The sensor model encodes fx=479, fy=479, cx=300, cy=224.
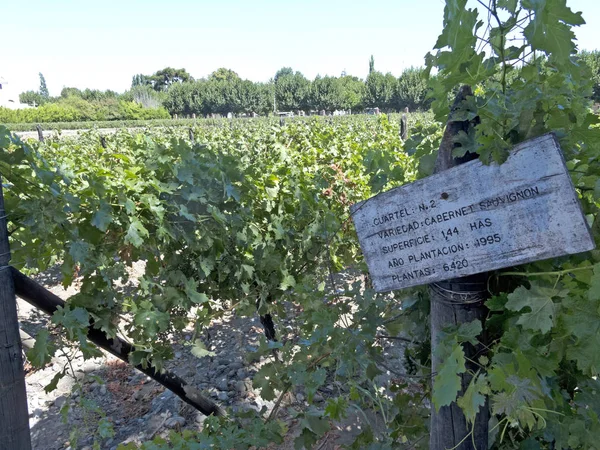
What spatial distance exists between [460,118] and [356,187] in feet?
11.8

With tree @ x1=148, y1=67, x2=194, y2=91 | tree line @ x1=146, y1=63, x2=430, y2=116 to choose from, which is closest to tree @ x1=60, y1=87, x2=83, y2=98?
tree @ x1=148, y1=67, x2=194, y2=91

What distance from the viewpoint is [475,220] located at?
1147 mm

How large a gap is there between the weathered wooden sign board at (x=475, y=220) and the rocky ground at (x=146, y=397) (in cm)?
211

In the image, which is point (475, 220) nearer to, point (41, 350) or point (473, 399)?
point (473, 399)

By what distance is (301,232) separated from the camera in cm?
367

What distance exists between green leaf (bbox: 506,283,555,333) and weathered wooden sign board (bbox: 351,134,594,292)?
74 millimetres

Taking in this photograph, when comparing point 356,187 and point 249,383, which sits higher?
point 356,187

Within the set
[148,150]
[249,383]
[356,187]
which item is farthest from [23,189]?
[356,187]

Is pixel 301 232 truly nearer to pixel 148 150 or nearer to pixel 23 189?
pixel 148 150

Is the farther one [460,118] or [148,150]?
[148,150]

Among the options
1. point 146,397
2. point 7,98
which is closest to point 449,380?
point 146,397

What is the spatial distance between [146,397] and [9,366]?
2460mm

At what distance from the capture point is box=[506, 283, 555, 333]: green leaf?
1069 millimetres

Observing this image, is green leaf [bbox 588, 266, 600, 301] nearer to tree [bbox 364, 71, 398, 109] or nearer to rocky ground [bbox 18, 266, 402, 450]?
rocky ground [bbox 18, 266, 402, 450]
